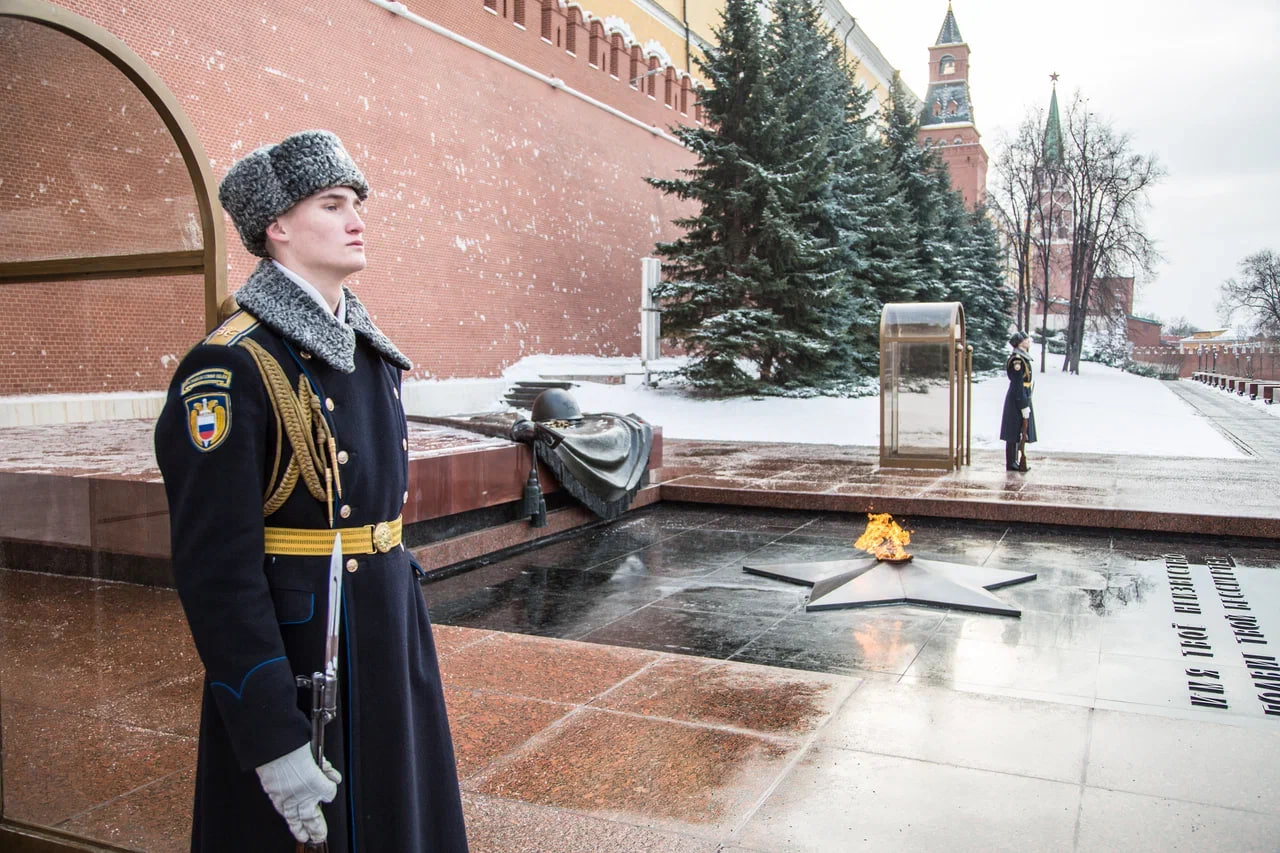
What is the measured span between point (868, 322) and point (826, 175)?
2.92 metres

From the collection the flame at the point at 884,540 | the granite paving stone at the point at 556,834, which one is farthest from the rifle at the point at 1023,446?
the granite paving stone at the point at 556,834

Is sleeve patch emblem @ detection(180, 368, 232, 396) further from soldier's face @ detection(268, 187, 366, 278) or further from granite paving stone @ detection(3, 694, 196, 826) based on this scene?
granite paving stone @ detection(3, 694, 196, 826)

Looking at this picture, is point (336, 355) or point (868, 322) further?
point (868, 322)

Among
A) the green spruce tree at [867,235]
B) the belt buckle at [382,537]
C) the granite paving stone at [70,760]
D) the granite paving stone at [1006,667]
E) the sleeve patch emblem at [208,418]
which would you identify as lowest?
the granite paving stone at [1006,667]

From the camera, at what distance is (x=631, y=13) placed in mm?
23844

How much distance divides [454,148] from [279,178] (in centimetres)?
1693

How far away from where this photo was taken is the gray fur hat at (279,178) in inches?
66.2

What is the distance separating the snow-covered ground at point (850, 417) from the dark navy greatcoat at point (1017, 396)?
2.87m

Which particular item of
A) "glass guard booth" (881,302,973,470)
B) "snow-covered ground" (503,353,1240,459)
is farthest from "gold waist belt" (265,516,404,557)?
"snow-covered ground" (503,353,1240,459)

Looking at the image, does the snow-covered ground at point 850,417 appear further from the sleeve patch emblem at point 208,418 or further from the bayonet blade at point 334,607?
the sleeve patch emblem at point 208,418

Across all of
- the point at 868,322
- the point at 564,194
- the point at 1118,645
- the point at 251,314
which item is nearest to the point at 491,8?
the point at 564,194

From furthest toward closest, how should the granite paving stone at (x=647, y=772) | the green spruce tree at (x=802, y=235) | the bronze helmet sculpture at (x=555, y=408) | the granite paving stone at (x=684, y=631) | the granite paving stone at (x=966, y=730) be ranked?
the green spruce tree at (x=802, y=235)
the bronze helmet sculpture at (x=555, y=408)
the granite paving stone at (x=684, y=631)
the granite paving stone at (x=966, y=730)
the granite paving stone at (x=647, y=772)

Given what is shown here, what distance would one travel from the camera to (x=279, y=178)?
169 centimetres

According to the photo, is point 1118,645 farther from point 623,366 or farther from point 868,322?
point 623,366
